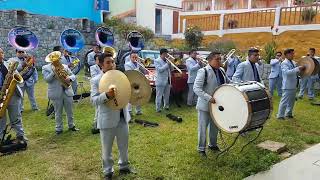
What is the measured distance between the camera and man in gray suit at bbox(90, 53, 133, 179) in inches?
188

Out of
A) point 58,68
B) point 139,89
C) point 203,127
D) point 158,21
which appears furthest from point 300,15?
point 139,89

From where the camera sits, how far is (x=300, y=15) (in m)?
18.1

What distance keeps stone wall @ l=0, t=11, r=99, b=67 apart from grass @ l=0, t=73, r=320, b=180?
33.3 feet

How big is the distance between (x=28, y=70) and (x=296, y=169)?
22.1ft

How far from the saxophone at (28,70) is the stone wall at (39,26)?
893 cm

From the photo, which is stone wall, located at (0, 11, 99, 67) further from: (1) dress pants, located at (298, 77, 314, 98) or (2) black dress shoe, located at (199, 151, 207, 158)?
(2) black dress shoe, located at (199, 151, 207, 158)

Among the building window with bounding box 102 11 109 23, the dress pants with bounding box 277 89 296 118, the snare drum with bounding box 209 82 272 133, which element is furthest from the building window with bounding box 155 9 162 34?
the snare drum with bounding box 209 82 272 133

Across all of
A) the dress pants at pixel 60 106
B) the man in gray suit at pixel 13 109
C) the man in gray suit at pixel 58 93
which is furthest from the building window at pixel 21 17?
the man in gray suit at pixel 13 109

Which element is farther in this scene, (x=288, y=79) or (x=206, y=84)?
(x=288, y=79)

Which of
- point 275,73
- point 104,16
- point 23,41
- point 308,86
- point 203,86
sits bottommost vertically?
point 308,86

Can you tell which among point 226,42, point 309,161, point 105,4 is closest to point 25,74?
point 309,161

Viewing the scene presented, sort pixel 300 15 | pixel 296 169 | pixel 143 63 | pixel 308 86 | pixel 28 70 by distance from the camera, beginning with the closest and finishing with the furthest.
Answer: pixel 296 169 → pixel 28 70 → pixel 143 63 → pixel 308 86 → pixel 300 15

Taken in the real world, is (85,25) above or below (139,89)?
above

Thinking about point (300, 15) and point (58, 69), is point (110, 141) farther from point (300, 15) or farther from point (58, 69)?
point (300, 15)
